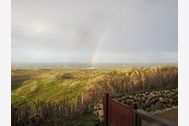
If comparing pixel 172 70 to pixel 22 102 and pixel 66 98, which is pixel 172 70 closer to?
pixel 66 98

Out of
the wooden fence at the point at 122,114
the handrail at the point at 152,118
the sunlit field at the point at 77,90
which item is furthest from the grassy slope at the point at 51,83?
the handrail at the point at 152,118

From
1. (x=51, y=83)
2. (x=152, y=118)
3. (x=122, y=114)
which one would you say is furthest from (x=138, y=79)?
(x=51, y=83)

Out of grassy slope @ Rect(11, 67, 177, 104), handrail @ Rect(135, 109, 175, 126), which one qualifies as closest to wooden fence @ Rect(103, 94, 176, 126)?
handrail @ Rect(135, 109, 175, 126)

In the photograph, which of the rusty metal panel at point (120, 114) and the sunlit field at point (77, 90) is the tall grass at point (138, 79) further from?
the rusty metal panel at point (120, 114)

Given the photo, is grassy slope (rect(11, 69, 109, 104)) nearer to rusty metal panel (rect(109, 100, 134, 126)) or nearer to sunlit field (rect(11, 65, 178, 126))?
sunlit field (rect(11, 65, 178, 126))

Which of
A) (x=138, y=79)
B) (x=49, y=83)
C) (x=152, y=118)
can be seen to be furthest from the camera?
(x=138, y=79)

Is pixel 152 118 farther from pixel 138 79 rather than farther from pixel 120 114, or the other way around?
pixel 138 79

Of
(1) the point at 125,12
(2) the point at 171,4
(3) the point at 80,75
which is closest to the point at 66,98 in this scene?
(3) the point at 80,75
